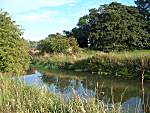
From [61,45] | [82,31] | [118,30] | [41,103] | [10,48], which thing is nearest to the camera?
[41,103]

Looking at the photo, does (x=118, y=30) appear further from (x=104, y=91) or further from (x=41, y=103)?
(x=41, y=103)

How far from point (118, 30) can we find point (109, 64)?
22597 millimetres

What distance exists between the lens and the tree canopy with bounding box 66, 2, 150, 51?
52688mm

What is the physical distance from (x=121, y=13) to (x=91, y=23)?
5727 millimetres

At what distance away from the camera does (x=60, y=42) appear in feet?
162

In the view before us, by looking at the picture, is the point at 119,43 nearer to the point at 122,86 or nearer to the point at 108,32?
the point at 108,32

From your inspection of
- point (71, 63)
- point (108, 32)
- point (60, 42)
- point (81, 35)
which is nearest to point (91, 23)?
point (81, 35)

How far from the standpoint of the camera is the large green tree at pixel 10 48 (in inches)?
656

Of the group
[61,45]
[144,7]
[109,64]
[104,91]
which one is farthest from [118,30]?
[104,91]

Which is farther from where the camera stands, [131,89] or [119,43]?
[119,43]

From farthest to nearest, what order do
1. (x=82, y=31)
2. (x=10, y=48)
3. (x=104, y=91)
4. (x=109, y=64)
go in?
(x=82, y=31) < (x=109, y=64) < (x=104, y=91) < (x=10, y=48)

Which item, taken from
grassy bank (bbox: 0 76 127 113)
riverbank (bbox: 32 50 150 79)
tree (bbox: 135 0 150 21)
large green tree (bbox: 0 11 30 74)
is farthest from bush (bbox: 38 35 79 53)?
grassy bank (bbox: 0 76 127 113)

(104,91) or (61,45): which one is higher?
(61,45)

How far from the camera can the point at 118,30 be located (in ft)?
173
